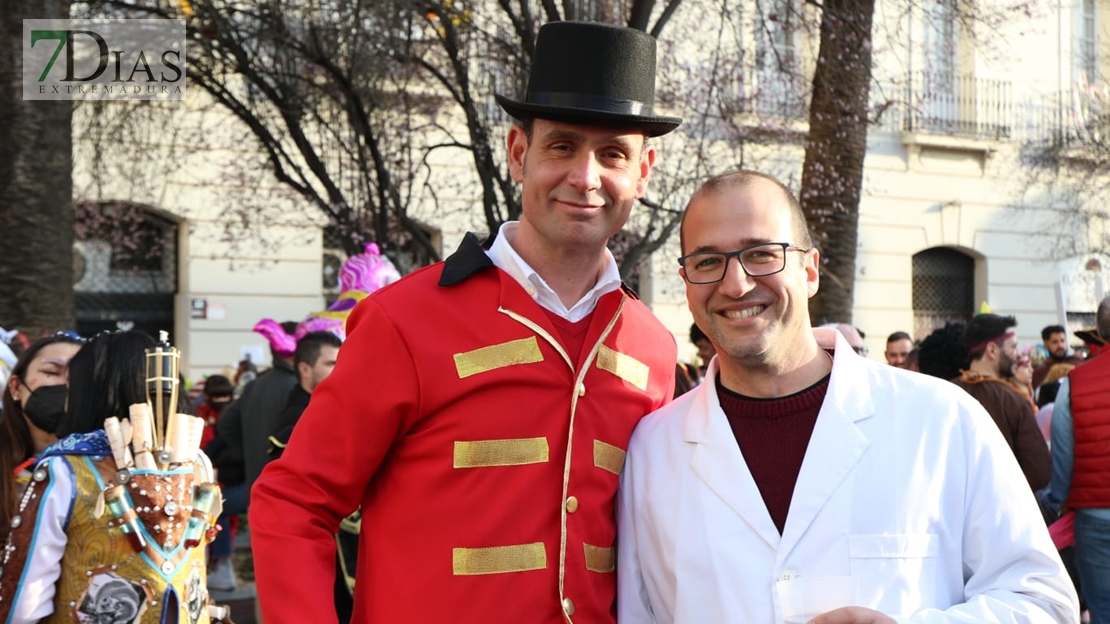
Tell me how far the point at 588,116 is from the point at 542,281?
41 centimetres

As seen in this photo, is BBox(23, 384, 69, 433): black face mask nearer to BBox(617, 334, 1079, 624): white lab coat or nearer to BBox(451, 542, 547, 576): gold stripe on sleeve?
BBox(451, 542, 547, 576): gold stripe on sleeve

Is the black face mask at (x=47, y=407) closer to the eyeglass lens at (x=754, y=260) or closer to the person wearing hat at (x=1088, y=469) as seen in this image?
the eyeglass lens at (x=754, y=260)

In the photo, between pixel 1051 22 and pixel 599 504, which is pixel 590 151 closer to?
pixel 599 504

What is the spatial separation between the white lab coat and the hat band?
0.77m

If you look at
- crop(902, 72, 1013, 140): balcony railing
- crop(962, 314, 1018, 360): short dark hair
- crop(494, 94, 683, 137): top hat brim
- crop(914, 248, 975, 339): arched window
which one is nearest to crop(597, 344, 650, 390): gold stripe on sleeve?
crop(494, 94, 683, 137): top hat brim

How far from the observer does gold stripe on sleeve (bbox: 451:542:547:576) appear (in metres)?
2.83

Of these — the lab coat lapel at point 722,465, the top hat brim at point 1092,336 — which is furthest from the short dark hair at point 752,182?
the top hat brim at point 1092,336

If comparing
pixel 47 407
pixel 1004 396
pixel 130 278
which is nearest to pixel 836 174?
pixel 1004 396

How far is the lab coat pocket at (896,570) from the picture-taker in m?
2.51

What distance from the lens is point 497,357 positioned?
9.66 feet

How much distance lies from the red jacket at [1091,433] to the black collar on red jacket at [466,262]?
4.08 metres

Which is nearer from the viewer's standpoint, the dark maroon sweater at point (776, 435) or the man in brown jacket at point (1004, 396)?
the dark maroon sweater at point (776, 435)

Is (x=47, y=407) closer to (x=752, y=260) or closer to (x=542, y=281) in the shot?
(x=542, y=281)

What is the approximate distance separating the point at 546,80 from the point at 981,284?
19279 mm
